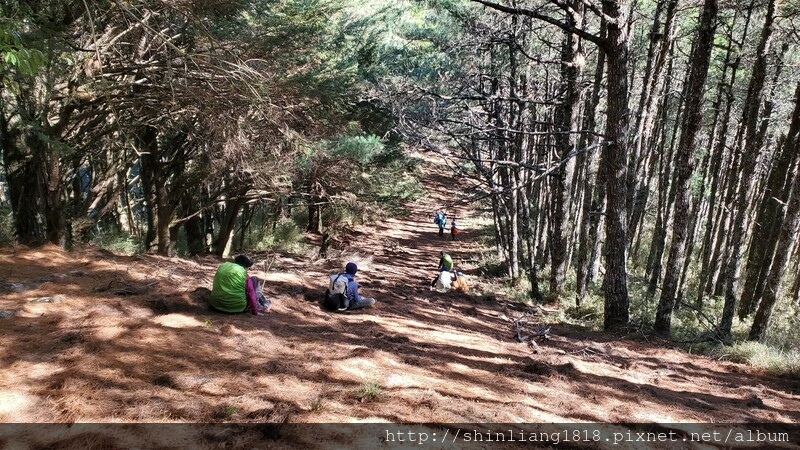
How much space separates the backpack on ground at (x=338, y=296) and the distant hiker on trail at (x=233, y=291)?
1636 mm

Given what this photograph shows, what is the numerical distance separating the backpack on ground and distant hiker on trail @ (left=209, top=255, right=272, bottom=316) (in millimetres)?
1636

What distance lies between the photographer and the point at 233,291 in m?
7.33

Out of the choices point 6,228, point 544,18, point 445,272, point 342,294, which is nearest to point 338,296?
point 342,294

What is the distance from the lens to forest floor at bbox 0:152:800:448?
421cm

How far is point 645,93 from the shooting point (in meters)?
11.8

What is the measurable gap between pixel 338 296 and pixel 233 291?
7.03ft

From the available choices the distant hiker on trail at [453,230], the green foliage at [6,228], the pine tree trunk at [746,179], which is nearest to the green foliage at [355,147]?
the green foliage at [6,228]

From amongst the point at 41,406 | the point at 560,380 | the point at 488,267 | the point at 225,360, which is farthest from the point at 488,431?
the point at 488,267

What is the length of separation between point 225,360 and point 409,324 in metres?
3.72

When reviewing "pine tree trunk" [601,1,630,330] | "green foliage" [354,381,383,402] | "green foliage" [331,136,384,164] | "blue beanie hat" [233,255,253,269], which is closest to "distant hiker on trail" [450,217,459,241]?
"green foliage" [331,136,384,164]

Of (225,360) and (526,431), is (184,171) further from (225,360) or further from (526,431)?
(526,431)

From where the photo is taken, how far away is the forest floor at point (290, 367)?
421 centimetres

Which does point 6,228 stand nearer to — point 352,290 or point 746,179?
point 352,290

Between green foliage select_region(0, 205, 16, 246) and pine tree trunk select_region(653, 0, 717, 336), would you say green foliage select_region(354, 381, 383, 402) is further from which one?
green foliage select_region(0, 205, 16, 246)
